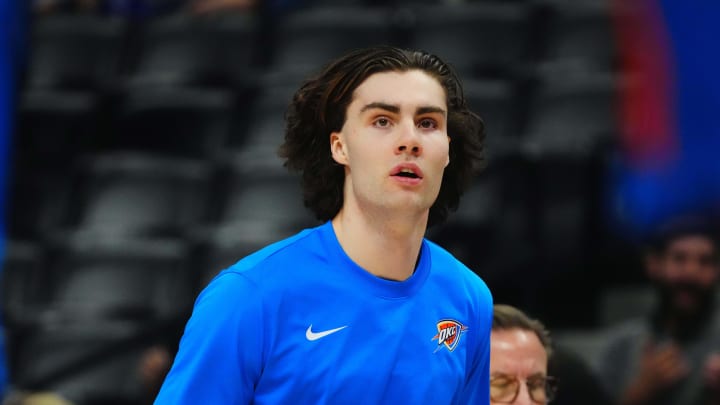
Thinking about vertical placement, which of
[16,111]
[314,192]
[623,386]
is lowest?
[623,386]

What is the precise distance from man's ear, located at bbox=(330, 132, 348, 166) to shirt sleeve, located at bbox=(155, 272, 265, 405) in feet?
1.01

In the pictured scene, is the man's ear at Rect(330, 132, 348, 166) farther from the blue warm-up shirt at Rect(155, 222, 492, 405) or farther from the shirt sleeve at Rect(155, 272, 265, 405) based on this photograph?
the shirt sleeve at Rect(155, 272, 265, 405)

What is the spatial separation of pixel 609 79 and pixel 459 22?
0.88 metres

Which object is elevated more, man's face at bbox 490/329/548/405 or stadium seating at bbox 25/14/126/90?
stadium seating at bbox 25/14/126/90

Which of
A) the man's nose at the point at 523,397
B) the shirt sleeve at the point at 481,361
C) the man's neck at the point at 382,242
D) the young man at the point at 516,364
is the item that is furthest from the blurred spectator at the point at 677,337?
the man's neck at the point at 382,242

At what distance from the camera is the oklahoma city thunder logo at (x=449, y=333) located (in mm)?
2205

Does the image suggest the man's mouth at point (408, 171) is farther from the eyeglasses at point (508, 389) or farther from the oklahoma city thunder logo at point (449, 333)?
the eyeglasses at point (508, 389)

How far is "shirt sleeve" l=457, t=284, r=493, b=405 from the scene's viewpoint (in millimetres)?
2338

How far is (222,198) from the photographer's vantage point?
5.95m

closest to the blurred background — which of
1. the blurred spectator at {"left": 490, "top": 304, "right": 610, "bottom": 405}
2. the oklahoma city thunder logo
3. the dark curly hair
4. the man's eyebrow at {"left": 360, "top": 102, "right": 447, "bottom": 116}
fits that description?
the blurred spectator at {"left": 490, "top": 304, "right": 610, "bottom": 405}

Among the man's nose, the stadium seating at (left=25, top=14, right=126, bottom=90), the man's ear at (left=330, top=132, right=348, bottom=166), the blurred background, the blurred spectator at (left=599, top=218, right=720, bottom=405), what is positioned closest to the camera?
the man's ear at (left=330, top=132, right=348, bottom=166)

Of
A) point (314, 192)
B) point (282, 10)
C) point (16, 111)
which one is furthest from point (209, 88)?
point (314, 192)

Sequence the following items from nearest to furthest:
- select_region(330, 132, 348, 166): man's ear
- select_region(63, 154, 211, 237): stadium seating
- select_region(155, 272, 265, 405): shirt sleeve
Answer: select_region(155, 272, 265, 405): shirt sleeve
select_region(330, 132, 348, 166): man's ear
select_region(63, 154, 211, 237): stadium seating

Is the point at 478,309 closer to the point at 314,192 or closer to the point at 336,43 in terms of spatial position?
the point at 314,192
